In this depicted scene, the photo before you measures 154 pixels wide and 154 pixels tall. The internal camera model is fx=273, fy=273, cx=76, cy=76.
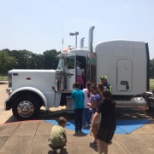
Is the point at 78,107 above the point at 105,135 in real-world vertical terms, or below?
above

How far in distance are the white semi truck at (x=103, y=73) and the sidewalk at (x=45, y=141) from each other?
1.68 metres

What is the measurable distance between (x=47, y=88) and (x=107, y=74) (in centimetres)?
229

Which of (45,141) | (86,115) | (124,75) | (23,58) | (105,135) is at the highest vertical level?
(23,58)

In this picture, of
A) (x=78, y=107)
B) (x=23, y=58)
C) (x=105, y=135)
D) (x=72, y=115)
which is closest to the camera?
(x=105, y=135)

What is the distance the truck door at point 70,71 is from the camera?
10.1 metres

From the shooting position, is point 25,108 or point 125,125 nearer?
point 125,125

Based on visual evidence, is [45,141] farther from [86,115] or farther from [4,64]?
[4,64]

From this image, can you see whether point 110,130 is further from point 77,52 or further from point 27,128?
point 77,52

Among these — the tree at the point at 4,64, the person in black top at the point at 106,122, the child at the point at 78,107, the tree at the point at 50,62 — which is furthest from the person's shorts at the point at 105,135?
the tree at the point at 4,64

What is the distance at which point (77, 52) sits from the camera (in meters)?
10.3

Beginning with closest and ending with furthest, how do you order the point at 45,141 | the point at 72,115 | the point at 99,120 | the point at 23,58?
the point at 99,120
the point at 45,141
the point at 72,115
the point at 23,58

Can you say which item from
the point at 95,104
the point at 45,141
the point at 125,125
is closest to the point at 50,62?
the point at 125,125

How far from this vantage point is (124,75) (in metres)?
10.1

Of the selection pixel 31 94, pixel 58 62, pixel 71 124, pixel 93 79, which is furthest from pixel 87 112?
pixel 58 62
